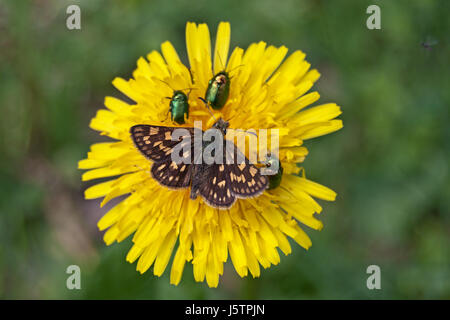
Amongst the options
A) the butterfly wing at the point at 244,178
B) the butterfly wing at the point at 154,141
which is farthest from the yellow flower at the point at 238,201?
the butterfly wing at the point at 244,178

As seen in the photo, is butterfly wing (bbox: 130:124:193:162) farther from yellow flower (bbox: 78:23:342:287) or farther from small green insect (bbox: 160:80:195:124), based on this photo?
yellow flower (bbox: 78:23:342:287)

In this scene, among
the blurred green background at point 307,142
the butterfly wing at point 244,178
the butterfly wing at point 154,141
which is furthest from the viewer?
the blurred green background at point 307,142

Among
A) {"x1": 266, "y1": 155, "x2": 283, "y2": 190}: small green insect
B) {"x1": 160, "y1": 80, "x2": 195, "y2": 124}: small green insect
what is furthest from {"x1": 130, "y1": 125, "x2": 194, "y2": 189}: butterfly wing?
{"x1": 266, "y1": 155, "x2": 283, "y2": 190}: small green insect

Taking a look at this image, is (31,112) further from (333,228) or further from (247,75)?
(333,228)

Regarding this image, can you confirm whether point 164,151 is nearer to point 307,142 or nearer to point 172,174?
point 172,174

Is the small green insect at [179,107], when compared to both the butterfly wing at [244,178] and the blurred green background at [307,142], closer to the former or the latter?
the butterfly wing at [244,178]
